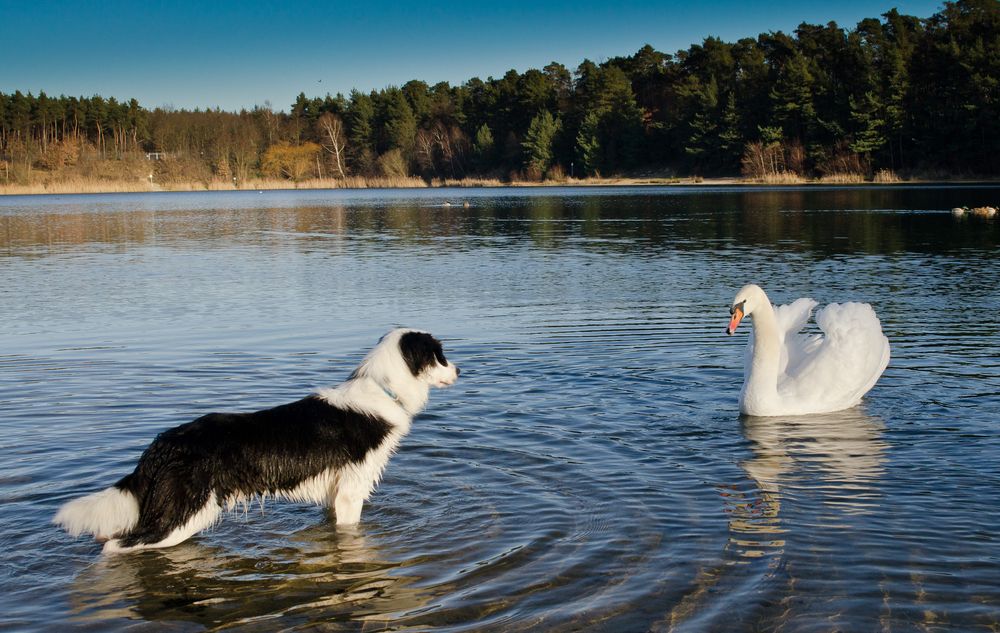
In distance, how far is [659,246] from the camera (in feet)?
99.0

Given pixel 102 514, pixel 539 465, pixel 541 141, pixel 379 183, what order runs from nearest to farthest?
pixel 102 514, pixel 539 465, pixel 541 141, pixel 379 183

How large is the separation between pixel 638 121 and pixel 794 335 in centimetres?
10014

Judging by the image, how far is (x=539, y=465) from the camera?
Result: 821cm

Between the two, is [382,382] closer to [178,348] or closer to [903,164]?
[178,348]

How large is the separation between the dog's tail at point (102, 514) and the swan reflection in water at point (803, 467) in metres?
3.99

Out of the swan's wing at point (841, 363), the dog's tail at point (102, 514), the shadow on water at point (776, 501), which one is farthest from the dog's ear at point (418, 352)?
the swan's wing at point (841, 363)

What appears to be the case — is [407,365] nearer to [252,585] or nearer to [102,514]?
[252,585]

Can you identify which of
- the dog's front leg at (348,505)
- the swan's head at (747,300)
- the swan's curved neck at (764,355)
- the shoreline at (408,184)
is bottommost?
the dog's front leg at (348,505)

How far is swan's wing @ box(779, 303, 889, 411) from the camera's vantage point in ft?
33.0

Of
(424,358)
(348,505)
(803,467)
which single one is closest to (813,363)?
(803,467)

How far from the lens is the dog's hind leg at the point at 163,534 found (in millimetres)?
5957

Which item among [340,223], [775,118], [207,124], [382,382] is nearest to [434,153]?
[207,124]

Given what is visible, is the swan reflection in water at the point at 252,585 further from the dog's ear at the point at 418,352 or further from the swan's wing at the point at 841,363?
the swan's wing at the point at 841,363

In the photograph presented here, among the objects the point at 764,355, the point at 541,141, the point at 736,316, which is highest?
the point at 541,141
